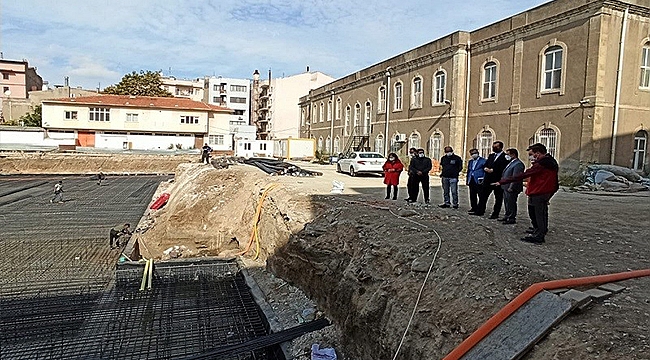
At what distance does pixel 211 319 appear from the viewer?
351 inches

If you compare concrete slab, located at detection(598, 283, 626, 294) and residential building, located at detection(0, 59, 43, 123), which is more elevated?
residential building, located at detection(0, 59, 43, 123)

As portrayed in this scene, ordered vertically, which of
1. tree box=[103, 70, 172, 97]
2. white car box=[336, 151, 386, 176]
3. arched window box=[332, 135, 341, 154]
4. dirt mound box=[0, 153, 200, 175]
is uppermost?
tree box=[103, 70, 172, 97]

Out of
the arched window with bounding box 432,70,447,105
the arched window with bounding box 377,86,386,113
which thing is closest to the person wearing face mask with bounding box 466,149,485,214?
the arched window with bounding box 432,70,447,105

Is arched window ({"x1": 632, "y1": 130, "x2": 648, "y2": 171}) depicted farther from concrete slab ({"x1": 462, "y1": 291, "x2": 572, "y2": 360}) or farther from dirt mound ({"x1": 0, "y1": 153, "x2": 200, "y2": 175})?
dirt mound ({"x1": 0, "y1": 153, "x2": 200, "y2": 175})

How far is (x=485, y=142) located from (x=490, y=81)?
2.98m

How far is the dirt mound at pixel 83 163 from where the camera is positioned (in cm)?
3472

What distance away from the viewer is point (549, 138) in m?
18.5

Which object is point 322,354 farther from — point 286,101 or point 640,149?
point 286,101

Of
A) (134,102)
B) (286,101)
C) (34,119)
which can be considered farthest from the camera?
(286,101)

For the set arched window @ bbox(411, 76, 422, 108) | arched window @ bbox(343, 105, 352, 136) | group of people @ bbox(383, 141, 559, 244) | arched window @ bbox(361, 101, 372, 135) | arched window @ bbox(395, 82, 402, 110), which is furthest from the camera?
arched window @ bbox(343, 105, 352, 136)

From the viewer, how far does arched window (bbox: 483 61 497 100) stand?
21.7 metres

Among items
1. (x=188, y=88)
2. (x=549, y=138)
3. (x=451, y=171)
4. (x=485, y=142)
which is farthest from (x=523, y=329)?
(x=188, y=88)

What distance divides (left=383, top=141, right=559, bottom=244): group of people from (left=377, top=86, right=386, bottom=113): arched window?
20767 millimetres

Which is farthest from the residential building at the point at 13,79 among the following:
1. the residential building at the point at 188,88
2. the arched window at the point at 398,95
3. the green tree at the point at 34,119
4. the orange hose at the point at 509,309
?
the orange hose at the point at 509,309
